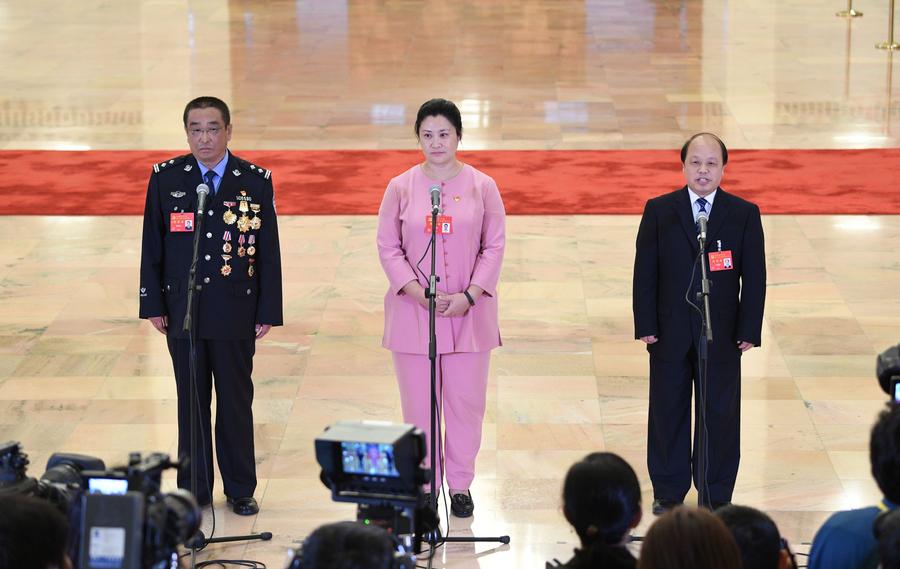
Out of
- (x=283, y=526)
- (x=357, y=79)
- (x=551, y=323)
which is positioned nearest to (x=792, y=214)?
(x=551, y=323)

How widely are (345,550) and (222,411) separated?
Answer: 2.77 metres

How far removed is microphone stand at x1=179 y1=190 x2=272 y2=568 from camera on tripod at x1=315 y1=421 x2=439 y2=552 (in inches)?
54.9

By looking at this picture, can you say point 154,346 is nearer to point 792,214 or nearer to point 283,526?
point 283,526

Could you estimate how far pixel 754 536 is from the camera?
3148 mm

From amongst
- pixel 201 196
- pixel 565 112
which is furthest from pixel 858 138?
pixel 201 196

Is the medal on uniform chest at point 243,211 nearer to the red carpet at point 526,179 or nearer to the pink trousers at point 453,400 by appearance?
the pink trousers at point 453,400

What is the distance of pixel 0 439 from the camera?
625 centimetres

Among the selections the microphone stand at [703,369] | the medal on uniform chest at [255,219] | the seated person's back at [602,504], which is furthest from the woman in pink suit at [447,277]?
the seated person's back at [602,504]

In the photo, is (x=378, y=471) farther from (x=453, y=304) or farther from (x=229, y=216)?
(x=229, y=216)

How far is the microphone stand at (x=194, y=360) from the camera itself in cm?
495

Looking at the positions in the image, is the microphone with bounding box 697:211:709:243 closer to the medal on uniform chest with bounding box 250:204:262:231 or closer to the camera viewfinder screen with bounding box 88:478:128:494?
the medal on uniform chest with bounding box 250:204:262:231

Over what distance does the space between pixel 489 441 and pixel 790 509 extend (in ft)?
4.49

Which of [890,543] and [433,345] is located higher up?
[433,345]

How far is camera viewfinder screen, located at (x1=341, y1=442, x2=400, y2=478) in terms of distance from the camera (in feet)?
11.6
